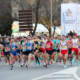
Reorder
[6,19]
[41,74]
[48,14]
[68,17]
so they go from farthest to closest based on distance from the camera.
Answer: [48,14] < [6,19] < [68,17] < [41,74]

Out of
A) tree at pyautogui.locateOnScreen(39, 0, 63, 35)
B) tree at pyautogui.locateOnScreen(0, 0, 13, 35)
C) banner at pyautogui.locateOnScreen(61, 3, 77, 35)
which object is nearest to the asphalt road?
banner at pyautogui.locateOnScreen(61, 3, 77, 35)

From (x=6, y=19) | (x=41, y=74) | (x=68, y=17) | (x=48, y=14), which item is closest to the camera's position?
(x=41, y=74)

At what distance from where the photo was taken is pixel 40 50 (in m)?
17.2

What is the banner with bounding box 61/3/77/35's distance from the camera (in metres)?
24.3

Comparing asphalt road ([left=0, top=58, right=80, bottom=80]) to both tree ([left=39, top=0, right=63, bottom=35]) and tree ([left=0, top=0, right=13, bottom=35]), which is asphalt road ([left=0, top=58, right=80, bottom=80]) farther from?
tree ([left=39, top=0, right=63, bottom=35])

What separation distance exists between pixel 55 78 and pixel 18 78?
1.50 meters

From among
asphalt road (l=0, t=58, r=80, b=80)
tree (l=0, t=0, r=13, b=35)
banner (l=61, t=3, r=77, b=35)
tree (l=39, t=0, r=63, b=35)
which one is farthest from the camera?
tree (l=39, t=0, r=63, b=35)

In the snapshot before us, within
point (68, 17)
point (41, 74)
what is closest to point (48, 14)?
point (68, 17)

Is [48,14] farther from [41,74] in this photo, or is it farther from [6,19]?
[41,74]

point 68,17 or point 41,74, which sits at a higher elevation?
point 68,17

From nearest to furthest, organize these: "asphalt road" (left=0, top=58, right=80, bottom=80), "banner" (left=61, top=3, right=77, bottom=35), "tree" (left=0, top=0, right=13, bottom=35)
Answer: "asphalt road" (left=0, top=58, right=80, bottom=80) < "banner" (left=61, top=3, right=77, bottom=35) < "tree" (left=0, top=0, right=13, bottom=35)

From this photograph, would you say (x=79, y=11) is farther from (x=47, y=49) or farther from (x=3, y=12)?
(x=3, y=12)

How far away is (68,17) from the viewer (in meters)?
24.5

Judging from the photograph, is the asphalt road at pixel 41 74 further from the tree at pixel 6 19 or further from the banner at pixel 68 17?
the tree at pixel 6 19
